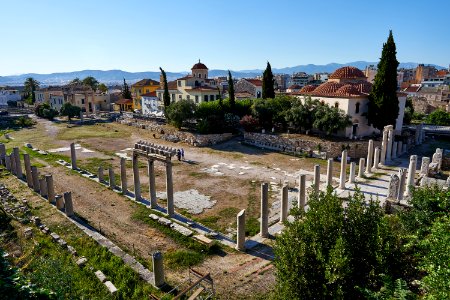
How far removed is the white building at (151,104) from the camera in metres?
62.6

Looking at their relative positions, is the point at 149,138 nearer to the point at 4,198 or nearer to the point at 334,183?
the point at 4,198

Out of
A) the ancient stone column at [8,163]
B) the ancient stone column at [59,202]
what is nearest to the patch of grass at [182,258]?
the ancient stone column at [59,202]

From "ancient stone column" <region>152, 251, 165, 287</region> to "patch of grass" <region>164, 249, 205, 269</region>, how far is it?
1.41 m

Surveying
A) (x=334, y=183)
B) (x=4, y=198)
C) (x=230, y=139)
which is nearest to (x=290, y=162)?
(x=334, y=183)

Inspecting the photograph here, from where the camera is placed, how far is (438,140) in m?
38.8

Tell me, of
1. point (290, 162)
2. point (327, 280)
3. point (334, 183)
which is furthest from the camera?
point (290, 162)

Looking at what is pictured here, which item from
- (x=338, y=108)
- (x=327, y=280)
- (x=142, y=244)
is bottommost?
(x=142, y=244)

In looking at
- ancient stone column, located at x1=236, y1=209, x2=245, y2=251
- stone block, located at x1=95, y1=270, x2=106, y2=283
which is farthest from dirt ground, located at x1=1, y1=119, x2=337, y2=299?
stone block, located at x1=95, y1=270, x2=106, y2=283

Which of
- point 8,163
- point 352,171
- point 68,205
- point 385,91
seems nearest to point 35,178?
point 68,205

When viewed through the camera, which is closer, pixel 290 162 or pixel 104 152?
pixel 290 162

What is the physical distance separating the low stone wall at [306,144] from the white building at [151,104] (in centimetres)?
2953

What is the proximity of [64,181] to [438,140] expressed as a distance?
1634 inches

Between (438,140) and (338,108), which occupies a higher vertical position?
(338,108)

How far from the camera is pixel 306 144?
33.4 m
